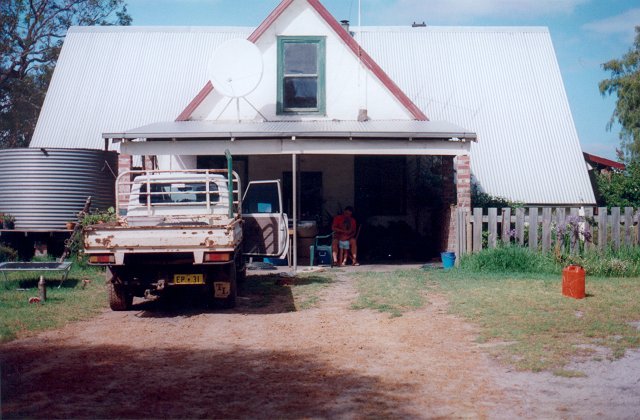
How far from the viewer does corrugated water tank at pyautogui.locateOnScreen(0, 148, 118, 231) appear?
15.8 meters

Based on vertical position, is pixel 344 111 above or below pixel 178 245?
above

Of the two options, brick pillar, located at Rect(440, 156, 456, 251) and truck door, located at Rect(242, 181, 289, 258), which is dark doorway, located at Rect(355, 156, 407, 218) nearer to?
brick pillar, located at Rect(440, 156, 456, 251)

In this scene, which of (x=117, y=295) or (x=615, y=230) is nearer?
(x=117, y=295)

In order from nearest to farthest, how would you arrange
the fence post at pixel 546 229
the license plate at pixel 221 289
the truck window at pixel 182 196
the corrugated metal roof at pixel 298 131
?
the license plate at pixel 221 289 < the truck window at pixel 182 196 < the fence post at pixel 546 229 < the corrugated metal roof at pixel 298 131

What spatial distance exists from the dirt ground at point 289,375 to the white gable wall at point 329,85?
8893mm

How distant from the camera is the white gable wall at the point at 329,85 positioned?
1683cm

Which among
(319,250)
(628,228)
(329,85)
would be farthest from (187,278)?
(628,228)

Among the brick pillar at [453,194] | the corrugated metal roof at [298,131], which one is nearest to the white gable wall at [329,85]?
the corrugated metal roof at [298,131]

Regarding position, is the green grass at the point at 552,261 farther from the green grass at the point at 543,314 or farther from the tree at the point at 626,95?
the tree at the point at 626,95

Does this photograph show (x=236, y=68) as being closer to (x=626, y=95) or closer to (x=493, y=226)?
(x=493, y=226)

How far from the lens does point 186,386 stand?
5.80 metres

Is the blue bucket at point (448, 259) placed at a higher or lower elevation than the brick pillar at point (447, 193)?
lower

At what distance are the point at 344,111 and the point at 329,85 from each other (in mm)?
771

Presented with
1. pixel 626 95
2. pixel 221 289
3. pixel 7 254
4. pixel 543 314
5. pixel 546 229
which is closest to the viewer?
pixel 543 314
